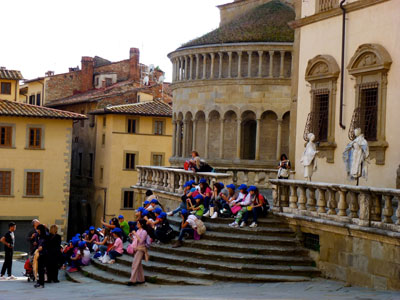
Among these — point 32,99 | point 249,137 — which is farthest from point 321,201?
point 32,99

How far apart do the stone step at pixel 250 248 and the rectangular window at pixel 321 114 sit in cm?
536

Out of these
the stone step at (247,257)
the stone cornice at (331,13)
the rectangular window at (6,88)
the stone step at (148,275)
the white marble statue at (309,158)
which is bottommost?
the stone step at (148,275)

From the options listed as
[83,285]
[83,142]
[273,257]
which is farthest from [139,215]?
[83,142]

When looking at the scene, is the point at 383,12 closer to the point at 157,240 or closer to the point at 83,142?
the point at 157,240

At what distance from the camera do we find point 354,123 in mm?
21078

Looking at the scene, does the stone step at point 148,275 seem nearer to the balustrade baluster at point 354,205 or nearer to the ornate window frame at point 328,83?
the balustrade baluster at point 354,205

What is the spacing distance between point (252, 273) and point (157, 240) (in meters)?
3.57

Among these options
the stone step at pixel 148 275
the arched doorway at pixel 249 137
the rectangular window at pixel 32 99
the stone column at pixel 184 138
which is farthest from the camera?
the rectangular window at pixel 32 99

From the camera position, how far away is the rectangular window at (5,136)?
153ft

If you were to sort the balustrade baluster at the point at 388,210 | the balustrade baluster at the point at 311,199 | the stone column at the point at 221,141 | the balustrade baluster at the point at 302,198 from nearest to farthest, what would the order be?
the balustrade baluster at the point at 388,210 → the balustrade baluster at the point at 311,199 → the balustrade baluster at the point at 302,198 → the stone column at the point at 221,141

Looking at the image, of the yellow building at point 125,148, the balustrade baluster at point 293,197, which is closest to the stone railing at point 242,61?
the yellow building at point 125,148

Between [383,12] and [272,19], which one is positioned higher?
[272,19]

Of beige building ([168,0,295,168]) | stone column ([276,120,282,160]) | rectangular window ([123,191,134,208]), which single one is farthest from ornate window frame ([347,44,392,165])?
rectangular window ([123,191,134,208])

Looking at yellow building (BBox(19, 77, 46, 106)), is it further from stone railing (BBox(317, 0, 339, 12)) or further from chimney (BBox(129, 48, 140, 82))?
stone railing (BBox(317, 0, 339, 12))
